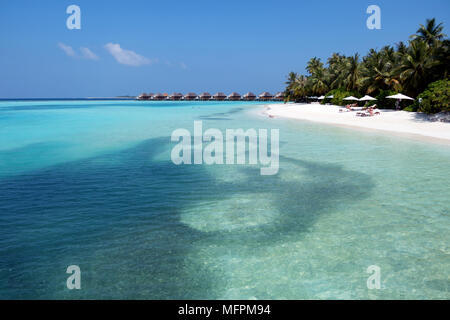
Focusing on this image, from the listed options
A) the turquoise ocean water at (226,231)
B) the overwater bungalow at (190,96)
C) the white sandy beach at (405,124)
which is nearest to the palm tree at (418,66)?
the white sandy beach at (405,124)

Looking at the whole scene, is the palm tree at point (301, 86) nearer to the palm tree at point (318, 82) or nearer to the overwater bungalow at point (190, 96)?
the palm tree at point (318, 82)

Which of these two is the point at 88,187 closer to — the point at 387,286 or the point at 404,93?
the point at 387,286

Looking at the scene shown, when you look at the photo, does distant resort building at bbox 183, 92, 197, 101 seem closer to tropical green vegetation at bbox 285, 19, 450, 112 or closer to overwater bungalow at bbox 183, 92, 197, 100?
overwater bungalow at bbox 183, 92, 197, 100

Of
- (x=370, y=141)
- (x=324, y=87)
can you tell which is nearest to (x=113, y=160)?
(x=370, y=141)

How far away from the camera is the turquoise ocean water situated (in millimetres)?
4484

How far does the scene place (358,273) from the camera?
15.6ft

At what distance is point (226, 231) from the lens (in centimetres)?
625

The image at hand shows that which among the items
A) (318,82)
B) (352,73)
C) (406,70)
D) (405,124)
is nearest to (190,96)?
(318,82)

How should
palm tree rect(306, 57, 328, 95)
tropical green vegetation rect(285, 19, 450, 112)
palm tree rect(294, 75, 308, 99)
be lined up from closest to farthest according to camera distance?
tropical green vegetation rect(285, 19, 450, 112) → palm tree rect(306, 57, 328, 95) → palm tree rect(294, 75, 308, 99)

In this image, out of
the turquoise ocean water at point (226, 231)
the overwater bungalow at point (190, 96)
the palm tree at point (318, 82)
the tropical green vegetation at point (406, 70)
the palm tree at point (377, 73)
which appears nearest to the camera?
the turquoise ocean water at point (226, 231)

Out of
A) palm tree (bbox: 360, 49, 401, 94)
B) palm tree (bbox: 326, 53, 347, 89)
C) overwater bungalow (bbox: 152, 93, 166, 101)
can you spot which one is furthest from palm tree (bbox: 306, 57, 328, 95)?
overwater bungalow (bbox: 152, 93, 166, 101)

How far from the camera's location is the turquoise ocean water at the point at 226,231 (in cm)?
448

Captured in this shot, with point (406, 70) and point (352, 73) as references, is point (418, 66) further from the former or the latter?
point (352, 73)

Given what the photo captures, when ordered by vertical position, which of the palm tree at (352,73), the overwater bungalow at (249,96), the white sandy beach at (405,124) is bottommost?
the white sandy beach at (405,124)
